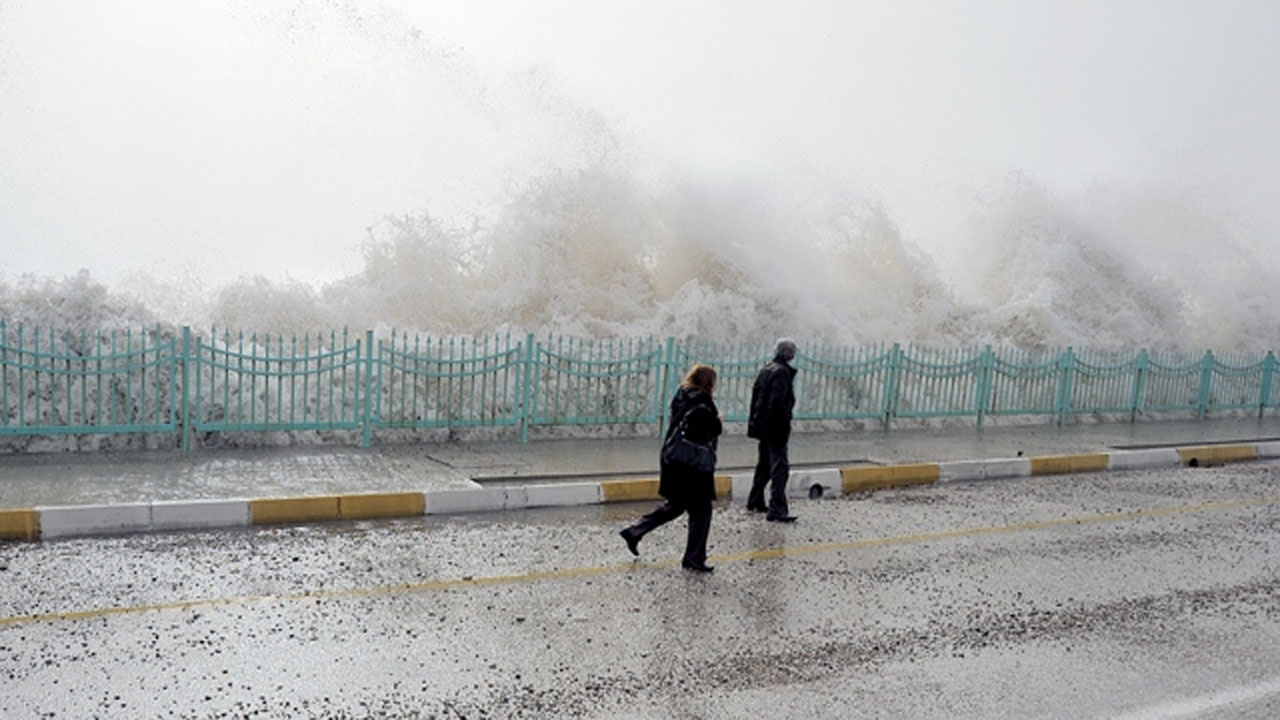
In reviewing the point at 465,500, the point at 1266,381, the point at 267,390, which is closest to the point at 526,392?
the point at 267,390

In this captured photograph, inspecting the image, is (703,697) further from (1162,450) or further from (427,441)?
(1162,450)

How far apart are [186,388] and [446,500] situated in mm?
3441

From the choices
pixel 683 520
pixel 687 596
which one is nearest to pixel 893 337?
pixel 683 520

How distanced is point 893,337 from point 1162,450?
27.7 ft

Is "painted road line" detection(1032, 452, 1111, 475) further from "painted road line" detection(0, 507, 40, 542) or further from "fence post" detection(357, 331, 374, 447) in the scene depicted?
"painted road line" detection(0, 507, 40, 542)

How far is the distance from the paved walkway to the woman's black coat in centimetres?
308

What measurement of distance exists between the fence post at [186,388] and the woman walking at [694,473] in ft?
18.5

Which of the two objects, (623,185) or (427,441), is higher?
(623,185)

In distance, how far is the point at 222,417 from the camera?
11.3 metres

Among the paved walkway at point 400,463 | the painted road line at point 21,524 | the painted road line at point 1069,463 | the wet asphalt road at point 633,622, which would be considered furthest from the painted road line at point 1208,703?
the painted road line at point 1069,463

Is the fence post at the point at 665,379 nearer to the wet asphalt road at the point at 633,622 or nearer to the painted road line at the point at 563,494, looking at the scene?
the painted road line at the point at 563,494

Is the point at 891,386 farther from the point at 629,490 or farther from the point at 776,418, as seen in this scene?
the point at 776,418

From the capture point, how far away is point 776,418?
9.00 metres

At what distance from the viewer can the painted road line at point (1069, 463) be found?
1305 centimetres
